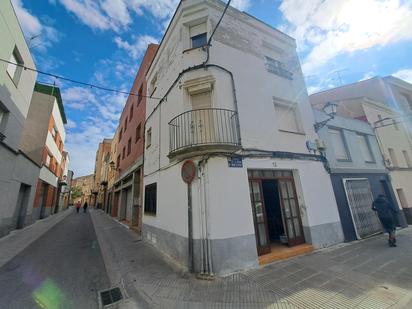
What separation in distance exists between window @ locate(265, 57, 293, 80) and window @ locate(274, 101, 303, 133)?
142 cm

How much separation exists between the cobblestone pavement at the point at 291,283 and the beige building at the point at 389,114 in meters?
6.11

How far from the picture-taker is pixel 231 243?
14.5 ft

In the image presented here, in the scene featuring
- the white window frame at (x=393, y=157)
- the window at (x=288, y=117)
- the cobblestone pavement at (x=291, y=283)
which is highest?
the window at (x=288, y=117)

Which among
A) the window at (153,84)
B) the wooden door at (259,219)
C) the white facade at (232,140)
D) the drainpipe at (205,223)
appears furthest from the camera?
the window at (153,84)

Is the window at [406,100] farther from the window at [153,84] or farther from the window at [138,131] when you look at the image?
the window at [138,131]

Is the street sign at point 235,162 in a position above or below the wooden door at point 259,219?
above

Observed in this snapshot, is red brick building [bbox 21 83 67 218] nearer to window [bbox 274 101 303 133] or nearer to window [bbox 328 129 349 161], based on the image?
window [bbox 274 101 303 133]

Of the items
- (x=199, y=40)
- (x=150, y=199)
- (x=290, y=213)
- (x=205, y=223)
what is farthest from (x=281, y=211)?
(x=199, y=40)

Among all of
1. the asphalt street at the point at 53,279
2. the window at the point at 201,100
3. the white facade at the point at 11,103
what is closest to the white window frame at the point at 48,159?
the white facade at the point at 11,103

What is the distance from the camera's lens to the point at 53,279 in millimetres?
4199

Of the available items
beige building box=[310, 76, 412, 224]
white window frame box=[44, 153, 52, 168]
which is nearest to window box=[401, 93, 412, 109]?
beige building box=[310, 76, 412, 224]

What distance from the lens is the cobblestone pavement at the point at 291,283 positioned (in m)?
3.12

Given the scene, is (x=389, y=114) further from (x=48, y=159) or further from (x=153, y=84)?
(x=48, y=159)

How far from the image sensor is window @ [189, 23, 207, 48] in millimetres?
6672
